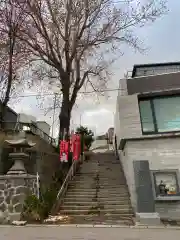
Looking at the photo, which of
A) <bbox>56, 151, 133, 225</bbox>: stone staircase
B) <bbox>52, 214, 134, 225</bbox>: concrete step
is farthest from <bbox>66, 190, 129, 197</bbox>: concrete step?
<bbox>52, 214, 134, 225</bbox>: concrete step

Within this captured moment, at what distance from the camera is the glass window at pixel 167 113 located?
11820 millimetres

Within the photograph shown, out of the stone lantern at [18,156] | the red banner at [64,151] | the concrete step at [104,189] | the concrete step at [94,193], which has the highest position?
the red banner at [64,151]

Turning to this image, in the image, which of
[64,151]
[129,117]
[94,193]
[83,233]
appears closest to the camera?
[83,233]

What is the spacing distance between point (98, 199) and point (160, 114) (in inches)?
186

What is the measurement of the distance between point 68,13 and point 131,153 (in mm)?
10088

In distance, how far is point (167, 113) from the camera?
479 inches

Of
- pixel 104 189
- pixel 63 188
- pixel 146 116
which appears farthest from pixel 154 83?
pixel 63 188

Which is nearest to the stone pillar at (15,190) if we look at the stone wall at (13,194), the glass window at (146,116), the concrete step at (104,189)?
the stone wall at (13,194)

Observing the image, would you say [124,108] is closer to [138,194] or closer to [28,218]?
[138,194]

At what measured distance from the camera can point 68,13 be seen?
16703 millimetres

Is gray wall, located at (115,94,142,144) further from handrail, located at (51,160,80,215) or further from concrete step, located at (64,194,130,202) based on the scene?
handrail, located at (51,160,80,215)

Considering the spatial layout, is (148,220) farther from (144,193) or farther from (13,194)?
(13,194)

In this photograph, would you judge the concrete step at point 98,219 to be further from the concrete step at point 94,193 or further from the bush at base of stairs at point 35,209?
the concrete step at point 94,193

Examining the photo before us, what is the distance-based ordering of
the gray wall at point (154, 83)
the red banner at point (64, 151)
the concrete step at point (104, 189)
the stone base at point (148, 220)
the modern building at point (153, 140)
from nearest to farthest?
the stone base at point (148, 220), the modern building at point (153, 140), the gray wall at point (154, 83), the concrete step at point (104, 189), the red banner at point (64, 151)
